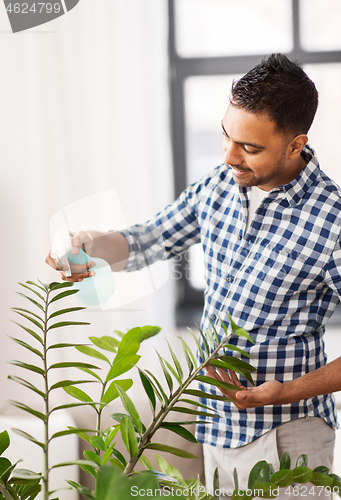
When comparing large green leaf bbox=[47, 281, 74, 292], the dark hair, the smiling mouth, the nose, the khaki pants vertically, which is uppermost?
the dark hair

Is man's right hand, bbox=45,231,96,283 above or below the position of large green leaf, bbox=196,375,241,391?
above

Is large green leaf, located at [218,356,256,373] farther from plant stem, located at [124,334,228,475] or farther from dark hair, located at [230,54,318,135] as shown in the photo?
dark hair, located at [230,54,318,135]

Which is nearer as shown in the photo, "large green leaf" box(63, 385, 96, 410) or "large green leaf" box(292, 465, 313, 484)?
"large green leaf" box(292, 465, 313, 484)

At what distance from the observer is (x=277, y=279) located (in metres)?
0.92

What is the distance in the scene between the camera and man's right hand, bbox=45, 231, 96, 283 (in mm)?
724

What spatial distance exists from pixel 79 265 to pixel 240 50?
56.6 inches

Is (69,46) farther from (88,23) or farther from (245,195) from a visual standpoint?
(245,195)

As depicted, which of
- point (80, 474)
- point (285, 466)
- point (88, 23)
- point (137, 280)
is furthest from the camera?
point (88, 23)

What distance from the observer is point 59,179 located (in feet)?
5.92

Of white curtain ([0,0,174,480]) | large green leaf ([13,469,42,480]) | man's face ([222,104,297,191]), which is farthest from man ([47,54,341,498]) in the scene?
white curtain ([0,0,174,480])

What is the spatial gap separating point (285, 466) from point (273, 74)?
Result: 0.73m

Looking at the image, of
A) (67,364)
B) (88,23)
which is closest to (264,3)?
(88,23)

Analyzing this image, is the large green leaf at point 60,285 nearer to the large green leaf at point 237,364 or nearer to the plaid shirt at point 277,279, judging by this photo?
the large green leaf at point 237,364

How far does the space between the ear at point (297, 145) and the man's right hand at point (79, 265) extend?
45 cm
